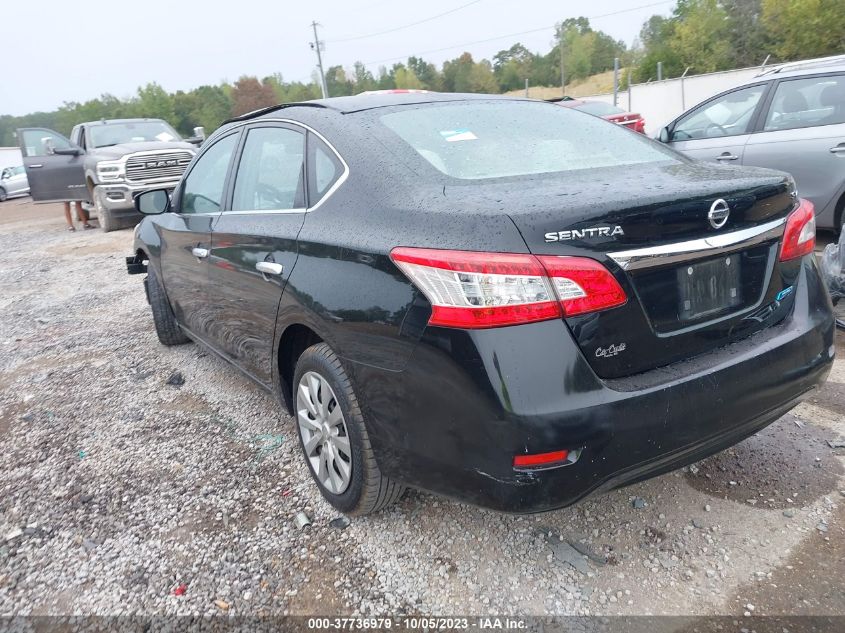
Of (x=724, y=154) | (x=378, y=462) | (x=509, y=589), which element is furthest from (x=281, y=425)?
(x=724, y=154)

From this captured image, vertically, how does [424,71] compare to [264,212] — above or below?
above

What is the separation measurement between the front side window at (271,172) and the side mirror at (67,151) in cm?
1075

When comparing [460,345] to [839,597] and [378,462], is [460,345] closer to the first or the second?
[378,462]

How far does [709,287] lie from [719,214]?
236 mm

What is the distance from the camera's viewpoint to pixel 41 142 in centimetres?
1329

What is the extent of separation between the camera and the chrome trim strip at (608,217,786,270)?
1.89 metres

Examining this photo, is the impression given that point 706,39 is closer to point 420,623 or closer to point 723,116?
point 723,116

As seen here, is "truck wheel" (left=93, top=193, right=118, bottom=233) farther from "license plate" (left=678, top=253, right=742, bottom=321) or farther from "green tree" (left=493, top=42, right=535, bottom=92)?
"green tree" (left=493, top=42, right=535, bottom=92)

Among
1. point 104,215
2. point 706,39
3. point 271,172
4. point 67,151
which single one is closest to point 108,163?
point 104,215

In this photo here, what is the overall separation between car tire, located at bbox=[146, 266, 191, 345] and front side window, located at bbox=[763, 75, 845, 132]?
18.2 feet

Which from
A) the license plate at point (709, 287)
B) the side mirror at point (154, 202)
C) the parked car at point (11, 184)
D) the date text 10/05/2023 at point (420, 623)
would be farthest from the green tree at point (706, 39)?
the date text 10/05/2023 at point (420, 623)

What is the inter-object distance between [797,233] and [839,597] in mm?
1258

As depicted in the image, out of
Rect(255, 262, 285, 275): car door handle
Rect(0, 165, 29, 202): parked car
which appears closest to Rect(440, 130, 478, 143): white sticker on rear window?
Rect(255, 262, 285, 275): car door handle

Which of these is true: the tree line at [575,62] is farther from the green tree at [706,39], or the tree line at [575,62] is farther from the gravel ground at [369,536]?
the gravel ground at [369,536]
